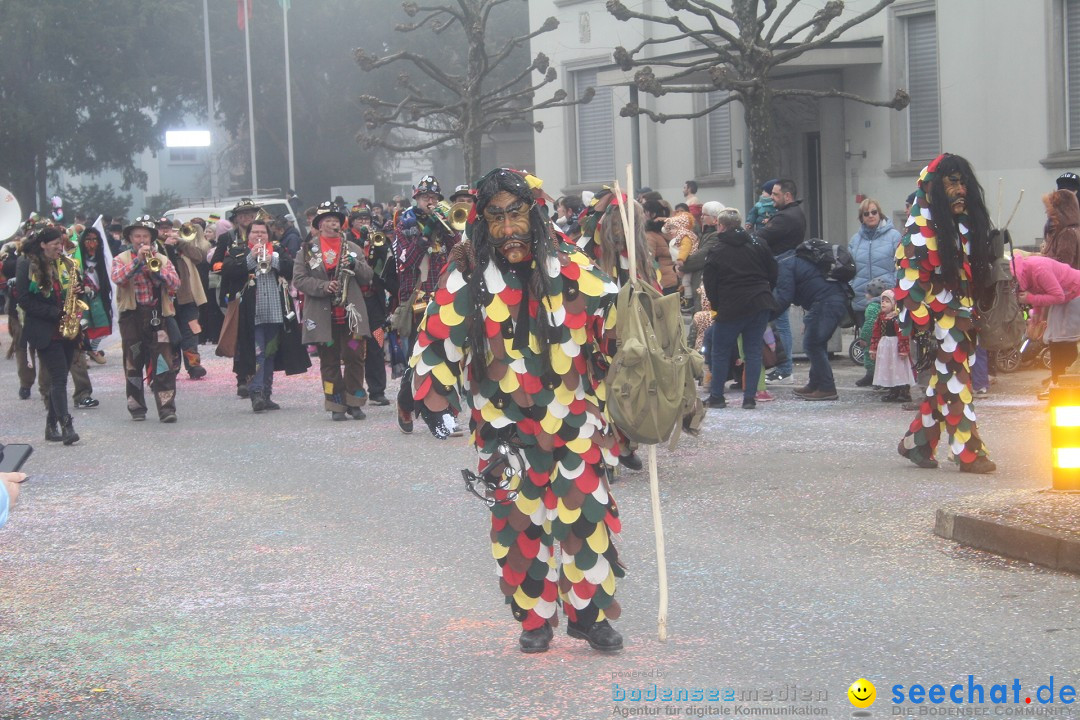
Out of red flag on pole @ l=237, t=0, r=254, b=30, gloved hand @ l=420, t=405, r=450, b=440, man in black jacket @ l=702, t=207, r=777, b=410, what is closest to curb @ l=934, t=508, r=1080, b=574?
gloved hand @ l=420, t=405, r=450, b=440

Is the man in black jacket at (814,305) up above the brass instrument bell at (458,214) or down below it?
below

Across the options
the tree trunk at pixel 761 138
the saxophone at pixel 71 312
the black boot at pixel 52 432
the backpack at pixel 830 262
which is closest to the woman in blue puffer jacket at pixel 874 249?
the backpack at pixel 830 262

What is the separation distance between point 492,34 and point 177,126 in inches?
520

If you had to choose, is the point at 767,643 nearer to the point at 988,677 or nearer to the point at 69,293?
the point at 988,677

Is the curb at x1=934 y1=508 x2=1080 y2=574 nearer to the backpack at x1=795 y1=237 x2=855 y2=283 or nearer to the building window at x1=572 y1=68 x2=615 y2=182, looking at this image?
the backpack at x1=795 y1=237 x2=855 y2=283

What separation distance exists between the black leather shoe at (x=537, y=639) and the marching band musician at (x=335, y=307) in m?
7.42

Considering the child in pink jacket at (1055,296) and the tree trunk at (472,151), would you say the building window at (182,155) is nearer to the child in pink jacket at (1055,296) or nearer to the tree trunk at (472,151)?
the tree trunk at (472,151)

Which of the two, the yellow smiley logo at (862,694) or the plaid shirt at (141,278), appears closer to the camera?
the yellow smiley logo at (862,694)

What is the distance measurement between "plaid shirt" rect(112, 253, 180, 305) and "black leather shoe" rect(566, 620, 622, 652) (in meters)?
8.42

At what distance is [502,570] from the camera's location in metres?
5.52

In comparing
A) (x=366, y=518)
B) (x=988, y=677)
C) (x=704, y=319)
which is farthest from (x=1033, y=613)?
(x=704, y=319)

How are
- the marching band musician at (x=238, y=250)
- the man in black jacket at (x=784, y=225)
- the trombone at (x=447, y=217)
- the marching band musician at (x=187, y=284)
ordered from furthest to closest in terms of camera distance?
the marching band musician at (x=187, y=284), the marching band musician at (x=238, y=250), the man in black jacket at (x=784, y=225), the trombone at (x=447, y=217)

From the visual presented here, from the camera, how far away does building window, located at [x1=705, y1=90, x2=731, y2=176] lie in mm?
25016

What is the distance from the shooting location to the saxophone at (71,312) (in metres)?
11.7
